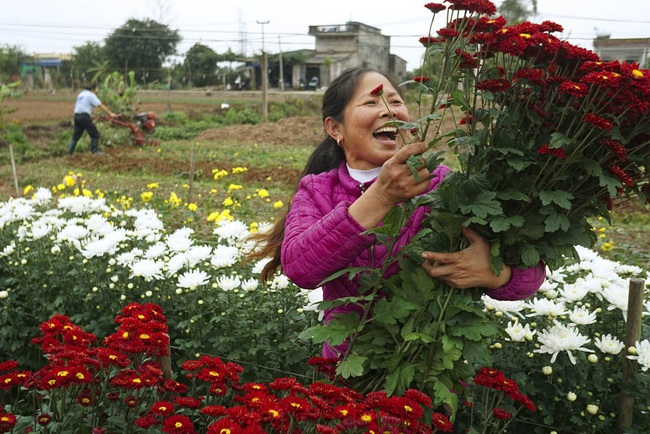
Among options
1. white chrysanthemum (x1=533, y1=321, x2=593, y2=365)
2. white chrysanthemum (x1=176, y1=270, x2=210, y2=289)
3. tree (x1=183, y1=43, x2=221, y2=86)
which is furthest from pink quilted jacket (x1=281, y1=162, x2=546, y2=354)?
tree (x1=183, y1=43, x2=221, y2=86)

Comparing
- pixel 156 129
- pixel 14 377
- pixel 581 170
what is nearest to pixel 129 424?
pixel 14 377

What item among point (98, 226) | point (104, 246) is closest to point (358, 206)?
point (104, 246)

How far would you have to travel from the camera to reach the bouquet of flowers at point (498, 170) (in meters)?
1.43

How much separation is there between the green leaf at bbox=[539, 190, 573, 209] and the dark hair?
745 mm

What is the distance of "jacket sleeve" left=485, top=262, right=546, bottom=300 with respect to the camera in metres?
1.73

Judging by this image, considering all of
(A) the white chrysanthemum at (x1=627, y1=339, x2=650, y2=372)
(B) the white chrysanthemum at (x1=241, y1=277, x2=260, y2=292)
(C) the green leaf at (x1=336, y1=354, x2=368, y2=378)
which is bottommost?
(B) the white chrysanthemum at (x1=241, y1=277, x2=260, y2=292)

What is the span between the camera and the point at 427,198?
1590mm

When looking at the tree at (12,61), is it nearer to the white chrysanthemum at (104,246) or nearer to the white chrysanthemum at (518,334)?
the white chrysanthemum at (104,246)

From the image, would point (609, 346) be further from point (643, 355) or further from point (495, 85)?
point (495, 85)

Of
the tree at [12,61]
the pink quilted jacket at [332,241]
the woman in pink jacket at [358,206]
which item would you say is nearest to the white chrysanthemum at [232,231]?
the woman in pink jacket at [358,206]

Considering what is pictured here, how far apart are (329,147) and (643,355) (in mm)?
1219

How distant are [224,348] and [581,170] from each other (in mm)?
1720

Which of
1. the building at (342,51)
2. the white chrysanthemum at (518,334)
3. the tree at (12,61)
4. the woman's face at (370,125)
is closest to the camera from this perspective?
the woman's face at (370,125)

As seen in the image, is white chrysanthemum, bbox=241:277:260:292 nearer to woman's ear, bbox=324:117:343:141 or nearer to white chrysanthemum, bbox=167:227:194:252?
white chrysanthemum, bbox=167:227:194:252
